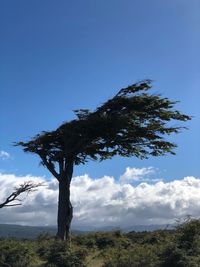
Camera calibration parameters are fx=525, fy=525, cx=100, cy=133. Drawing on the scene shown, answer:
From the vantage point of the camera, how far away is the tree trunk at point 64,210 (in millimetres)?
31797

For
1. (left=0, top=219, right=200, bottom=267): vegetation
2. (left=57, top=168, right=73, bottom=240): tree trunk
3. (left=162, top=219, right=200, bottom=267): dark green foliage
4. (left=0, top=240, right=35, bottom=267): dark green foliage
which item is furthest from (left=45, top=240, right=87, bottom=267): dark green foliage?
(left=57, top=168, right=73, bottom=240): tree trunk

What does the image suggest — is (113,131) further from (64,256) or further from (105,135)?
(64,256)

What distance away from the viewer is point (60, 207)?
106 ft

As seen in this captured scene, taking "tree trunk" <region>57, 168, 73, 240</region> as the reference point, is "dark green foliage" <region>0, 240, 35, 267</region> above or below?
below

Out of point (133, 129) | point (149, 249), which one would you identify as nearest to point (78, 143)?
point (133, 129)

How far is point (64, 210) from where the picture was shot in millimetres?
32062

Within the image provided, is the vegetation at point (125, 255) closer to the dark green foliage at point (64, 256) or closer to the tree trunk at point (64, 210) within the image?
the dark green foliage at point (64, 256)

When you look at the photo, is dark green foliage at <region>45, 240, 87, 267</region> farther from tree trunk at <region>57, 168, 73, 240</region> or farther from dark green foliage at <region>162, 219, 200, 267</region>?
tree trunk at <region>57, 168, 73, 240</region>

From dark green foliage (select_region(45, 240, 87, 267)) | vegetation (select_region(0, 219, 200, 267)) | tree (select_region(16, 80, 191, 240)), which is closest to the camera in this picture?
vegetation (select_region(0, 219, 200, 267))

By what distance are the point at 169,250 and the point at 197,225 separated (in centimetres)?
183

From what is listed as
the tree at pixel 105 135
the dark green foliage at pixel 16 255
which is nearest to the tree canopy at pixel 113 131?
the tree at pixel 105 135

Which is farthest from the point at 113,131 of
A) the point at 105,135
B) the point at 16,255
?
the point at 16,255

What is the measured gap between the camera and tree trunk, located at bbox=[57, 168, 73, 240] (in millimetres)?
31797

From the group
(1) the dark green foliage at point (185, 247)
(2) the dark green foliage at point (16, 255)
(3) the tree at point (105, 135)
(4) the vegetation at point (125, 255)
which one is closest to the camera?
(1) the dark green foliage at point (185, 247)
